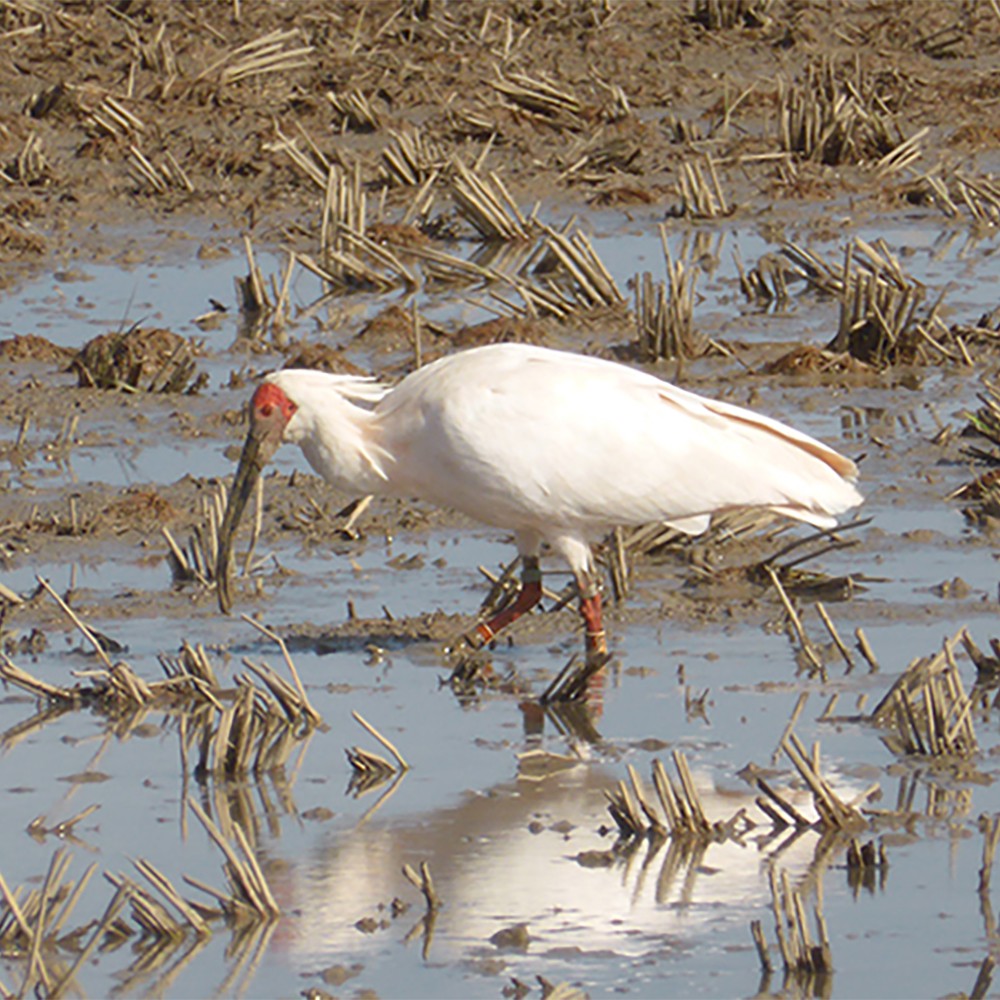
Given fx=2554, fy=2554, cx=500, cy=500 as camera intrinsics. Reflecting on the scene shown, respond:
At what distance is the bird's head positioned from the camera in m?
7.79

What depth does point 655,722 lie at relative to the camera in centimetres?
728

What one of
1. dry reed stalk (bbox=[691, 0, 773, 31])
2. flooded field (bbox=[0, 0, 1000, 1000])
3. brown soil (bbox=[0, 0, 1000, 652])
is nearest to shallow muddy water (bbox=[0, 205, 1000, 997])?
flooded field (bbox=[0, 0, 1000, 1000])

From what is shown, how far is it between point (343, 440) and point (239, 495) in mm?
402

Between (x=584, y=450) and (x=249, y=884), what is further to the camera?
(x=584, y=450)

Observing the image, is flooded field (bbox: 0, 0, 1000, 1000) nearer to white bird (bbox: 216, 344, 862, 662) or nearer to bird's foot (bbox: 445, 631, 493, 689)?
bird's foot (bbox: 445, 631, 493, 689)

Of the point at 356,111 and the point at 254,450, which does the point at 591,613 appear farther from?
the point at 356,111

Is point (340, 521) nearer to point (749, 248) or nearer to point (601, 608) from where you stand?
point (601, 608)

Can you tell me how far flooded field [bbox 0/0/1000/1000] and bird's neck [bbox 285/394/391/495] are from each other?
0.60 m

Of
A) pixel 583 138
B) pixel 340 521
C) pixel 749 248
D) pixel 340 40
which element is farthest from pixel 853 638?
pixel 340 40

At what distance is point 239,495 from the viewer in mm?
7934

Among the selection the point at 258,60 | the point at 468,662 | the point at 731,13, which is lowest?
the point at 258,60

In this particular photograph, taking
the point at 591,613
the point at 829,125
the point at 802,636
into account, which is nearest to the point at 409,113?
the point at 829,125

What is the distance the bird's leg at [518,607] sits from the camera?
7.93m

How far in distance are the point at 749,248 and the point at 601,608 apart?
6.13 meters
